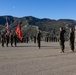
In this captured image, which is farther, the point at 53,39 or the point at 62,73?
the point at 53,39

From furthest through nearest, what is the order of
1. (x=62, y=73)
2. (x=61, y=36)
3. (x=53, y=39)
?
(x=53, y=39) → (x=61, y=36) → (x=62, y=73)

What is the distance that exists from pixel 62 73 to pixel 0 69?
2.86 metres

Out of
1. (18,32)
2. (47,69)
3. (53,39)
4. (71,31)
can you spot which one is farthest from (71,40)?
(53,39)

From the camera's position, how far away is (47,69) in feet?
48.4

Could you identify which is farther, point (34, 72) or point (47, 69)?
point (47, 69)

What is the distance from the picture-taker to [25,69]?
14.7 meters

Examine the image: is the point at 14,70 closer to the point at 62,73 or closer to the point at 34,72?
the point at 34,72

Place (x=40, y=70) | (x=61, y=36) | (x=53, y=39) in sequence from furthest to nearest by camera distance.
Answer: (x=53, y=39) < (x=61, y=36) < (x=40, y=70)

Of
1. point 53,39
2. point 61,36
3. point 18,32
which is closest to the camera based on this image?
point 61,36

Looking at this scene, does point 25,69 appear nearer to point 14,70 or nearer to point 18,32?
point 14,70

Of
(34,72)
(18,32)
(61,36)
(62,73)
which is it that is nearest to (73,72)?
(62,73)

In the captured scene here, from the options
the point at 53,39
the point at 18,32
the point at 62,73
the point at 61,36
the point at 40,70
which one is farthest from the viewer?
the point at 53,39

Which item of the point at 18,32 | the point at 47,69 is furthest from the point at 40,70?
the point at 18,32

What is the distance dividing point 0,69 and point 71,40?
1577 cm
